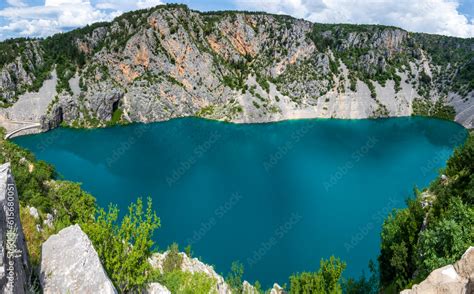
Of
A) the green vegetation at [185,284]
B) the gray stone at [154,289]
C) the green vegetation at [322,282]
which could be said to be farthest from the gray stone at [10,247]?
the green vegetation at [322,282]

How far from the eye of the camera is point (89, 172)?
6862cm

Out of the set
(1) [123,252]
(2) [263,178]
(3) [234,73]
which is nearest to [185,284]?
(1) [123,252]

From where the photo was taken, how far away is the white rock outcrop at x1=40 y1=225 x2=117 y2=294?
11289 mm

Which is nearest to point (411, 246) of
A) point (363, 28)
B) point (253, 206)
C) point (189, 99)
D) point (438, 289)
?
point (438, 289)

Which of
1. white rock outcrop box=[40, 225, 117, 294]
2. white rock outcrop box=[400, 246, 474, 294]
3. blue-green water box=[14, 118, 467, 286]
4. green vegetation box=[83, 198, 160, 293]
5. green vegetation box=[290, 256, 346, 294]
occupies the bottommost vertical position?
blue-green water box=[14, 118, 467, 286]

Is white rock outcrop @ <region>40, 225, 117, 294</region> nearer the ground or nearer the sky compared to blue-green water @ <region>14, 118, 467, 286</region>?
nearer the sky

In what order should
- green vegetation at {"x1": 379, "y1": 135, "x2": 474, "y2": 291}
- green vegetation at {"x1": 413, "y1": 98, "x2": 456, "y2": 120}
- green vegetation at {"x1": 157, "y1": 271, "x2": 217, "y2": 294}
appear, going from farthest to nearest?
green vegetation at {"x1": 413, "y1": 98, "x2": 456, "y2": 120} < green vegetation at {"x1": 379, "y1": 135, "x2": 474, "y2": 291} < green vegetation at {"x1": 157, "y1": 271, "x2": 217, "y2": 294}

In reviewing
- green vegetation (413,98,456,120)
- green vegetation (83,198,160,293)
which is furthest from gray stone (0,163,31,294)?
green vegetation (413,98,456,120)

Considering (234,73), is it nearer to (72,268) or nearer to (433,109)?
(433,109)

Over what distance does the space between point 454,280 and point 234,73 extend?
12258cm

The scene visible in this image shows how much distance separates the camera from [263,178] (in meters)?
66.6

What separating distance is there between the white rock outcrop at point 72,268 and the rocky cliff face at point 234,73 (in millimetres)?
102746

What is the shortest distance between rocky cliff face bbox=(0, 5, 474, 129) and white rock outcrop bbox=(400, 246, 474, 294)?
332 feet

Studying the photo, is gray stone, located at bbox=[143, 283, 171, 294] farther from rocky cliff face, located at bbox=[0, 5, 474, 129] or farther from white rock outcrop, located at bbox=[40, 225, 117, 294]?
rocky cliff face, located at bbox=[0, 5, 474, 129]
